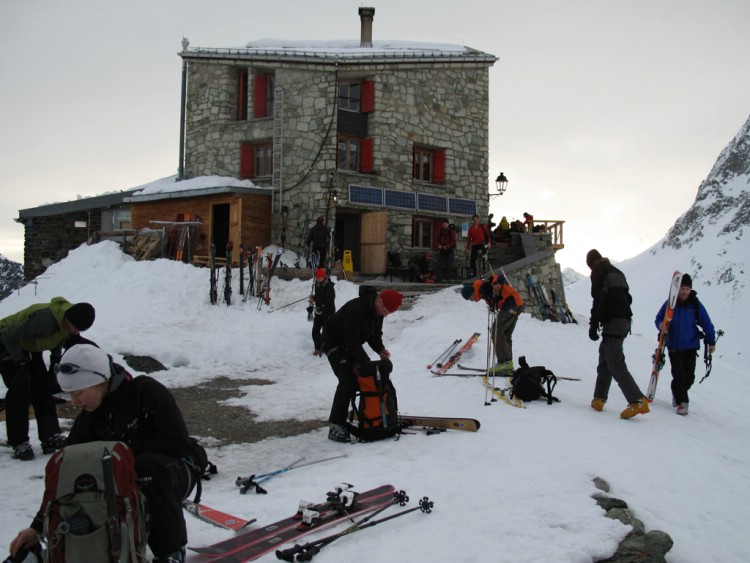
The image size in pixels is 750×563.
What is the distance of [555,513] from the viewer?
451cm

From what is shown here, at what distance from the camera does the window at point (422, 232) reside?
72.7ft

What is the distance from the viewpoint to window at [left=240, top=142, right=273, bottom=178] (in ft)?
72.5

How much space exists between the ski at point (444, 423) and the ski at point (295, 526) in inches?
78.6

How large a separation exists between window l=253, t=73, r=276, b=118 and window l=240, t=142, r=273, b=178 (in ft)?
3.56

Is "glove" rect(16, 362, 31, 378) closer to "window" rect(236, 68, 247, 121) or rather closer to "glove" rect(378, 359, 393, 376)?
"glove" rect(378, 359, 393, 376)

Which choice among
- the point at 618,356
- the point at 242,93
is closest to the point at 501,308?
the point at 618,356

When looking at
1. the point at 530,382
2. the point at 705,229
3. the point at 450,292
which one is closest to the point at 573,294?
the point at 705,229

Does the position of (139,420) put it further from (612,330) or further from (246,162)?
(246,162)

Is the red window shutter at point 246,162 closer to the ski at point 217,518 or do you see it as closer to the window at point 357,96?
the window at point 357,96

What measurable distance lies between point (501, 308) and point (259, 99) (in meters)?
15.3

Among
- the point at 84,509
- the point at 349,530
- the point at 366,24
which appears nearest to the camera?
the point at 84,509

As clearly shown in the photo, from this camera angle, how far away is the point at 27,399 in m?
5.57

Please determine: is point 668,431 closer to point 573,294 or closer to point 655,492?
point 655,492

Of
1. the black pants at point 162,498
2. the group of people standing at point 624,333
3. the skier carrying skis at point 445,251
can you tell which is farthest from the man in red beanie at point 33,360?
the skier carrying skis at point 445,251
